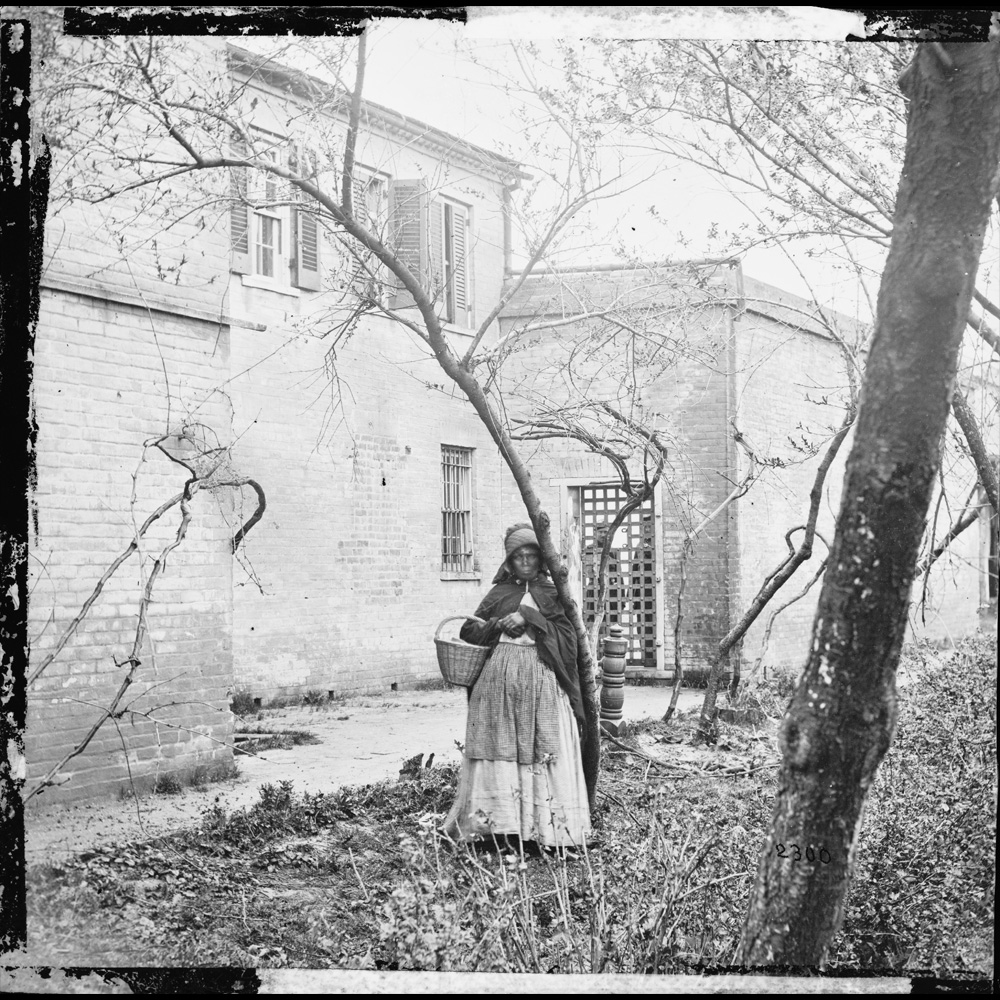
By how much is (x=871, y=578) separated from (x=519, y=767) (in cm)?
279

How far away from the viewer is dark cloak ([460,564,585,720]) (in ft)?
18.5

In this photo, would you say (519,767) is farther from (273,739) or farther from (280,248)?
(280,248)

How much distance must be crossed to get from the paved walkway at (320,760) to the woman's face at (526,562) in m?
2.41

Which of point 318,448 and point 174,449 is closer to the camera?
point 174,449

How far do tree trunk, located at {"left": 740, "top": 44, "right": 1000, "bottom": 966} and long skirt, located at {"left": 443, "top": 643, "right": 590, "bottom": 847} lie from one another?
7.08 ft

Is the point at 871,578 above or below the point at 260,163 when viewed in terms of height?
below

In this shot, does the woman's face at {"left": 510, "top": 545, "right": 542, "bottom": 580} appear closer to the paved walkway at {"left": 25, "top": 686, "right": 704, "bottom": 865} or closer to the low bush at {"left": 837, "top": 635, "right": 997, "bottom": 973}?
the low bush at {"left": 837, "top": 635, "right": 997, "bottom": 973}

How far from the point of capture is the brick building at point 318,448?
6.12m

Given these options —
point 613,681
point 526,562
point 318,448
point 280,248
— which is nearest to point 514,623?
point 526,562

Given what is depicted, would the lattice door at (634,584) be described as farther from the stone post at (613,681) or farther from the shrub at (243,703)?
the shrub at (243,703)

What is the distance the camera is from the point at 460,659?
A: 557 cm

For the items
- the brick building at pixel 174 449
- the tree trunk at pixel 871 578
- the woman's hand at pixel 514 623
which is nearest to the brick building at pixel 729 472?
the brick building at pixel 174 449

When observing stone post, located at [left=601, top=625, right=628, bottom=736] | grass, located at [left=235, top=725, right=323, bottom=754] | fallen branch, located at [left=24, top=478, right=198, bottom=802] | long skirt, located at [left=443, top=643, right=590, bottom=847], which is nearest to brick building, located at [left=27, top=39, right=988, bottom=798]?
fallen branch, located at [left=24, top=478, right=198, bottom=802]

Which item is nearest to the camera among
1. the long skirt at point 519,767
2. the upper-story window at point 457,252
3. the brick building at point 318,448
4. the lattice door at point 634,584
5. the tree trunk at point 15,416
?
the tree trunk at point 15,416
